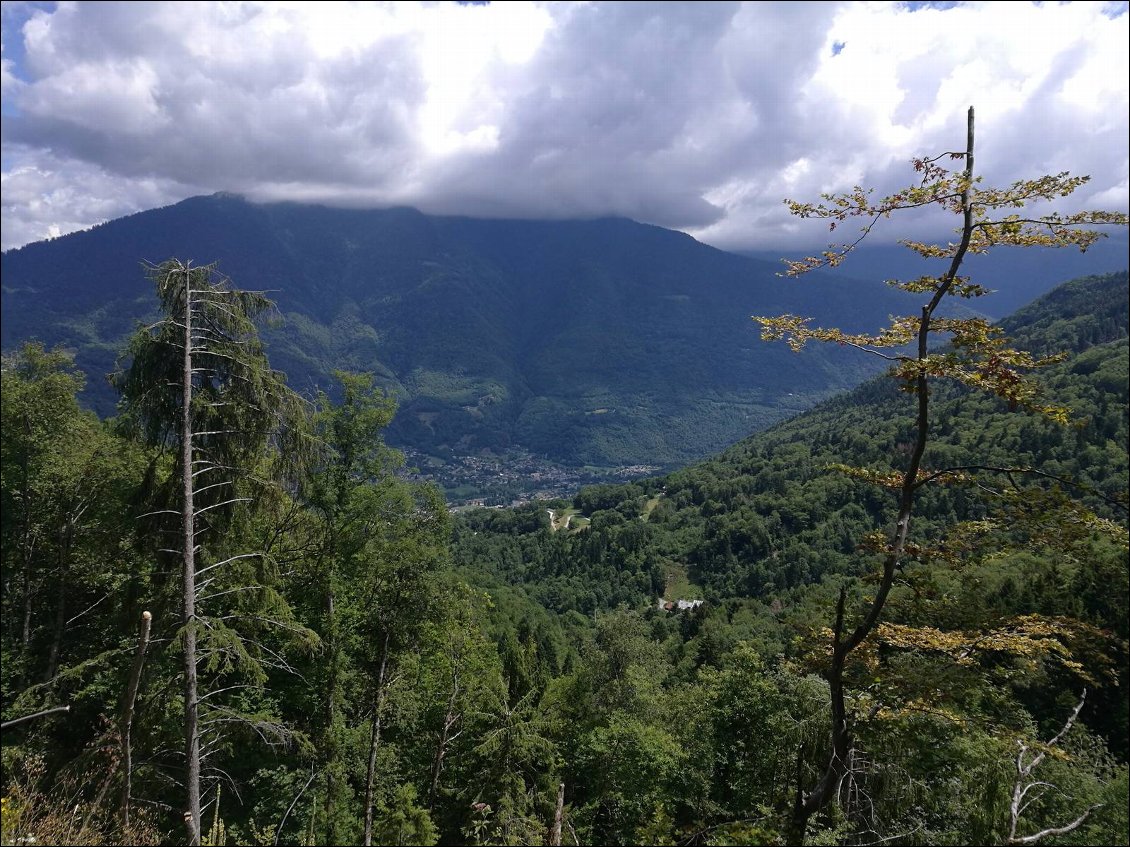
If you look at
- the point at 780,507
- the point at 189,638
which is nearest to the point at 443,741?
the point at 189,638

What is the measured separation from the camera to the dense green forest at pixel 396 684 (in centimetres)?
589

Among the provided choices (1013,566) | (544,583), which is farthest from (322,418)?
(544,583)

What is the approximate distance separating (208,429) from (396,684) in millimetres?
8290

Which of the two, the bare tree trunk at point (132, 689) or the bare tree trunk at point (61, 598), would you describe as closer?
the bare tree trunk at point (132, 689)

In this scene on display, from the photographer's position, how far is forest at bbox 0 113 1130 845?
18.4 feet

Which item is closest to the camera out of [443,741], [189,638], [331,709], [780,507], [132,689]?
[132,689]

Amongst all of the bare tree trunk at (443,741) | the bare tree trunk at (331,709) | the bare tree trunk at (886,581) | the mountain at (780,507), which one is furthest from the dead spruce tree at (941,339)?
the mountain at (780,507)

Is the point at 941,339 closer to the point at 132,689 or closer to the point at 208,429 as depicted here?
the point at 132,689

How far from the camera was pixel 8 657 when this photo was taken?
14.3 m

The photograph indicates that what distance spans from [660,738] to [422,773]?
705 cm

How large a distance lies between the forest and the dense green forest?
0.08 m

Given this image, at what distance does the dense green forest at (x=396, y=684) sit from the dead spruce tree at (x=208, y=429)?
3.9 inches

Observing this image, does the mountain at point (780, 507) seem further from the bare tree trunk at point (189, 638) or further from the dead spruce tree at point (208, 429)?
the bare tree trunk at point (189, 638)

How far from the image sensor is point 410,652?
14.3 m
